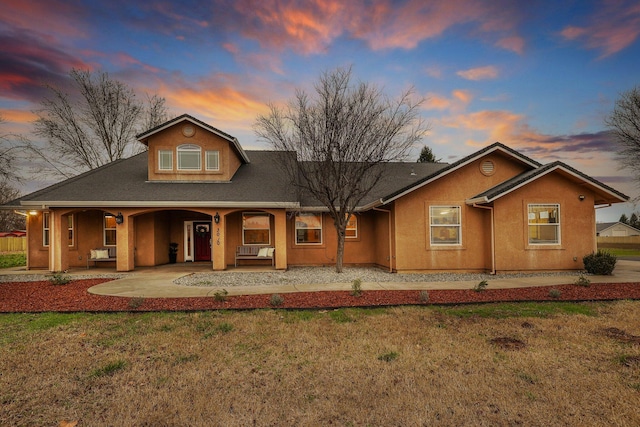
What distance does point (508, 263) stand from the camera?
43.7 feet

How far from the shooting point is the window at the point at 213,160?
16438 mm

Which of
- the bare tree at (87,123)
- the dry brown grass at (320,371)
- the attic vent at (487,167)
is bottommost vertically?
the dry brown grass at (320,371)

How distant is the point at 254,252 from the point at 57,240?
8213 mm

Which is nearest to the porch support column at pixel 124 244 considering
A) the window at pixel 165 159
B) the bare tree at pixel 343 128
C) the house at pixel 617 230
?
the window at pixel 165 159

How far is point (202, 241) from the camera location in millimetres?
18078

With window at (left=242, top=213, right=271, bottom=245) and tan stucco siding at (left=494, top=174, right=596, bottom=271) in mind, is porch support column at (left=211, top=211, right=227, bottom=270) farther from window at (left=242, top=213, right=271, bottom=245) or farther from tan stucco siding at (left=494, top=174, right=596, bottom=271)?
tan stucco siding at (left=494, top=174, right=596, bottom=271)

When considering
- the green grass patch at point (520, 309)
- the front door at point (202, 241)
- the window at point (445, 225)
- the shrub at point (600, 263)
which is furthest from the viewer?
the front door at point (202, 241)

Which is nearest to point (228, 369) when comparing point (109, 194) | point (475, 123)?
point (109, 194)

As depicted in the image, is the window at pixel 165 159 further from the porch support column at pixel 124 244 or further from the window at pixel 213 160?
the porch support column at pixel 124 244

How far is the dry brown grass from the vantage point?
11.2 ft

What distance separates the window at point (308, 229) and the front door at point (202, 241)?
496 cm

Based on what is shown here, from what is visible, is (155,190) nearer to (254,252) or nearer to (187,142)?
(187,142)

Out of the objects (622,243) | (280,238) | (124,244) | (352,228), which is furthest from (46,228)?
(622,243)

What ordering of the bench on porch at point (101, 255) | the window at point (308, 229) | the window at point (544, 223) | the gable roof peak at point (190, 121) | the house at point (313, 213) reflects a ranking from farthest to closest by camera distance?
the window at point (308, 229), the gable roof peak at point (190, 121), the bench on porch at point (101, 255), the window at point (544, 223), the house at point (313, 213)
